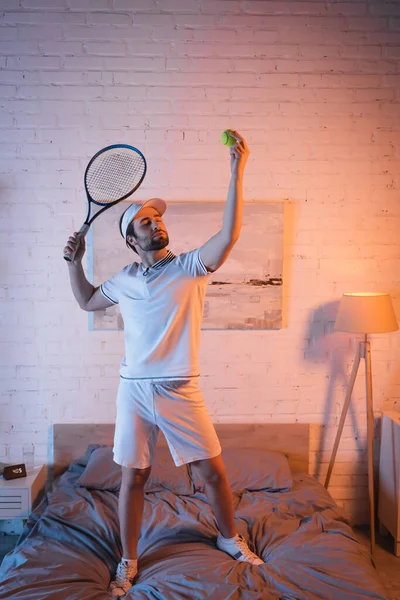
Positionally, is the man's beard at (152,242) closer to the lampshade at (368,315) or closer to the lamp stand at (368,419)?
the lampshade at (368,315)

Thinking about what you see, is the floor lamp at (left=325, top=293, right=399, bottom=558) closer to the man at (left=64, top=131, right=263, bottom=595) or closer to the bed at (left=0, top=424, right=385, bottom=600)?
the bed at (left=0, top=424, right=385, bottom=600)

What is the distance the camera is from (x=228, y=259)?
9.51 feet

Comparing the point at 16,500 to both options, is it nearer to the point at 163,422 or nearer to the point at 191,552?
the point at 191,552

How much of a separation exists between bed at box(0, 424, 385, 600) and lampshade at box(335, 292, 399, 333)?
710mm

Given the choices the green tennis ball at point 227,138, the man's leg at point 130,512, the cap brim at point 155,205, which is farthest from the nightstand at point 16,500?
the green tennis ball at point 227,138

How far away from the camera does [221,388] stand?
2949mm

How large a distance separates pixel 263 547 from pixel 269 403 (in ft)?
3.09

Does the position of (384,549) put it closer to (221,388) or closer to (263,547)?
(263,547)

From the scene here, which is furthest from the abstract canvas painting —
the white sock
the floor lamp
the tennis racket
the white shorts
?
the white sock

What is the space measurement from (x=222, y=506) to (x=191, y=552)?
0.71ft

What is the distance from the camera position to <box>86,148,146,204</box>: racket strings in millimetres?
2113

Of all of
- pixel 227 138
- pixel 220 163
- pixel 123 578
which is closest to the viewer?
pixel 227 138

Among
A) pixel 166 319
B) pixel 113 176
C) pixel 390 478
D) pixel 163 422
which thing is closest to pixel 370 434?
pixel 390 478

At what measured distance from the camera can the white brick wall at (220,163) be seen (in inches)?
111
